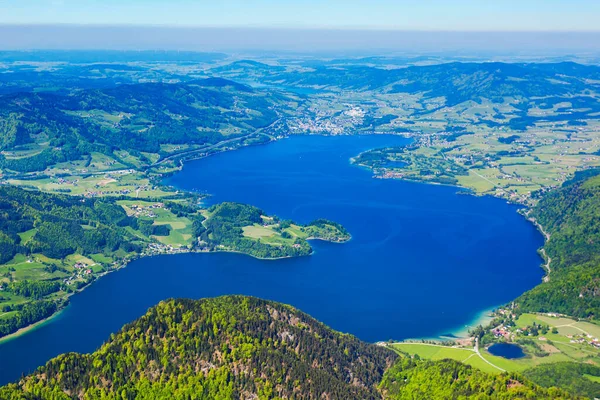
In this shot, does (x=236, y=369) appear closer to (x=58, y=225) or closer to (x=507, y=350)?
(x=507, y=350)

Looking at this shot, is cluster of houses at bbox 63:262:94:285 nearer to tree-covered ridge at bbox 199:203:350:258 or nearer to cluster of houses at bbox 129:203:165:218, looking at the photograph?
tree-covered ridge at bbox 199:203:350:258

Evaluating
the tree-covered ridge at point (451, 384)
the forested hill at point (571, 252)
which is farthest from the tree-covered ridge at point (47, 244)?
the forested hill at point (571, 252)

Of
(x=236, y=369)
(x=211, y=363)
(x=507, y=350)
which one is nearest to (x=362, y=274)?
(x=507, y=350)

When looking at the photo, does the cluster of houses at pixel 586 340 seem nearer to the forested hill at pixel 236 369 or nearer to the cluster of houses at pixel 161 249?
the forested hill at pixel 236 369

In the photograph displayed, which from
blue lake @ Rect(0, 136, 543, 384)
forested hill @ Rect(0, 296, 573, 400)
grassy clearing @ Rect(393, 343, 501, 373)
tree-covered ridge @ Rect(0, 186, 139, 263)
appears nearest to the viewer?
forested hill @ Rect(0, 296, 573, 400)

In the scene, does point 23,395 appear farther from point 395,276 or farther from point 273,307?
point 395,276

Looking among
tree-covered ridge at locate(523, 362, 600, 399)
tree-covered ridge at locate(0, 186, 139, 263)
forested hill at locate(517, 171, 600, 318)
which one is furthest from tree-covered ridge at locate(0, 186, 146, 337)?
forested hill at locate(517, 171, 600, 318)
